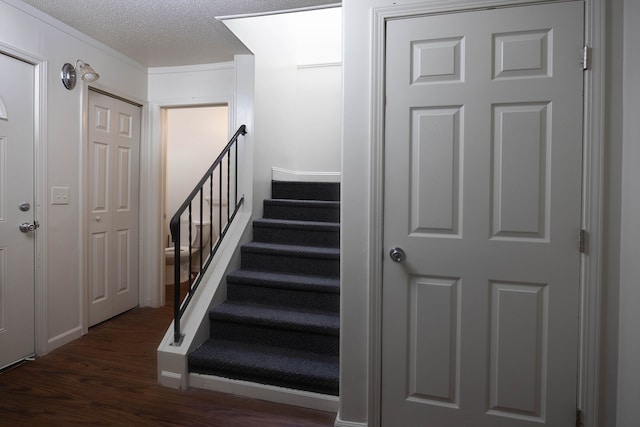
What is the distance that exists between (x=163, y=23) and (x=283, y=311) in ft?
6.97

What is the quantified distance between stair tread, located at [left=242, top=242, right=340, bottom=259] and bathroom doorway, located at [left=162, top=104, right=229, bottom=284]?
7.28 ft

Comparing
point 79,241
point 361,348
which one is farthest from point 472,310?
point 79,241

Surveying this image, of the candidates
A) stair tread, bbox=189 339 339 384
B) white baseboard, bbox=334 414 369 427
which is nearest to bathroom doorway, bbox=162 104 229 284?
stair tread, bbox=189 339 339 384

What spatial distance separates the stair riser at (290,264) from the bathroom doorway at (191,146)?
222 centimetres

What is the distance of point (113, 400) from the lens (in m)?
1.91

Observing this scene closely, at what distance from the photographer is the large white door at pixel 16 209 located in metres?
2.12

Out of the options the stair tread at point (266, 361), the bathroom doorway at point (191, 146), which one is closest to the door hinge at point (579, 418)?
the stair tread at point (266, 361)

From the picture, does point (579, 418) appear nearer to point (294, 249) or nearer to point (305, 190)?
point (294, 249)

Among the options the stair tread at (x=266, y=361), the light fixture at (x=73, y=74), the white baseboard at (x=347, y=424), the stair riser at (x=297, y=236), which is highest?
the light fixture at (x=73, y=74)

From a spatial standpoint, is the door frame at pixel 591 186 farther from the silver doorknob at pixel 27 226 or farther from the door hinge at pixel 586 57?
the silver doorknob at pixel 27 226

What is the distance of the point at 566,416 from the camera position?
147 cm

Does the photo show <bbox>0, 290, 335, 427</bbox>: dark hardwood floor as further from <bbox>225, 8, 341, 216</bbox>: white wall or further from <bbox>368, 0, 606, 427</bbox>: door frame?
<bbox>225, 8, 341, 216</bbox>: white wall

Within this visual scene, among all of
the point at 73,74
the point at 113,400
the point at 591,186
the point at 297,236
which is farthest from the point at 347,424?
the point at 73,74

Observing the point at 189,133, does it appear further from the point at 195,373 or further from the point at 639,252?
the point at 639,252
